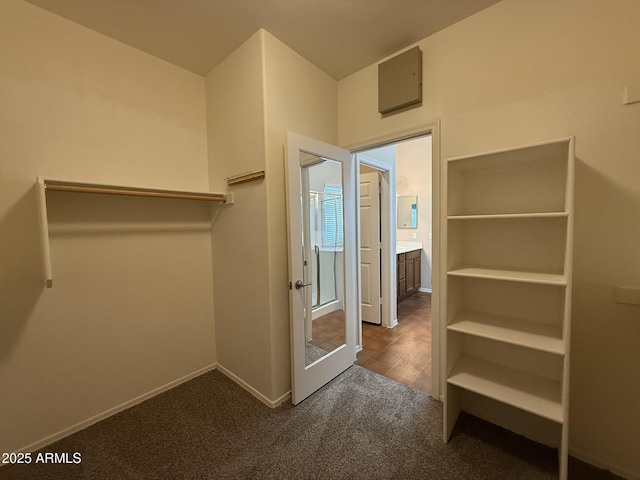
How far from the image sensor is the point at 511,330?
1.51 m

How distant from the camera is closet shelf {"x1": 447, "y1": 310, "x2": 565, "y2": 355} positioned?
4.42ft

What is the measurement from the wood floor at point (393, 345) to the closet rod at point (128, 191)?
56.4 inches

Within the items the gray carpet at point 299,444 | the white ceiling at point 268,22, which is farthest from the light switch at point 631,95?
the gray carpet at point 299,444

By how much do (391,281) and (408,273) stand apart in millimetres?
1355

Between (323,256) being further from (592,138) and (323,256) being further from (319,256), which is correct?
(592,138)

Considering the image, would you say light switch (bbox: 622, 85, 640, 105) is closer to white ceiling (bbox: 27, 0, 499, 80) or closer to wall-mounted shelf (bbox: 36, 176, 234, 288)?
white ceiling (bbox: 27, 0, 499, 80)

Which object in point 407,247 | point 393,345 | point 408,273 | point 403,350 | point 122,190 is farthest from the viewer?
point 407,247

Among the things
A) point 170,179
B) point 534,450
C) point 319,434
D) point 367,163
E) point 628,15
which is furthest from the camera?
point 367,163

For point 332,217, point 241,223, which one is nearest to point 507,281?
point 332,217

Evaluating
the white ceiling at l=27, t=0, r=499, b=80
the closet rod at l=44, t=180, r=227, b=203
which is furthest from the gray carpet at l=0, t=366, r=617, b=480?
the white ceiling at l=27, t=0, r=499, b=80

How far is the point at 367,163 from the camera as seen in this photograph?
2.97 metres

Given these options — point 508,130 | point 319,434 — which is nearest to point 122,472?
point 319,434

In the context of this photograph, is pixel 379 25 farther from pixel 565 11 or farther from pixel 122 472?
pixel 122 472

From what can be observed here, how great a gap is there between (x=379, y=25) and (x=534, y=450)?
292 centimetres
